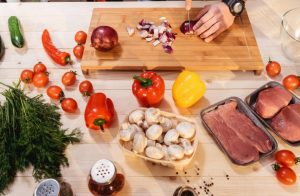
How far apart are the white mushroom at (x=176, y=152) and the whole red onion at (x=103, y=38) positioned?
0.67 meters

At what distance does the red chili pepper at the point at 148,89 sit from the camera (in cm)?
136

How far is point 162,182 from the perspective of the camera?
48.0 inches

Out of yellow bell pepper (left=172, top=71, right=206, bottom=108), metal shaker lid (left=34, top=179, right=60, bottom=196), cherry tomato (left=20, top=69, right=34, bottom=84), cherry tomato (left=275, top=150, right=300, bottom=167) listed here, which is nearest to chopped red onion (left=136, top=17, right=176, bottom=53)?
yellow bell pepper (left=172, top=71, right=206, bottom=108)

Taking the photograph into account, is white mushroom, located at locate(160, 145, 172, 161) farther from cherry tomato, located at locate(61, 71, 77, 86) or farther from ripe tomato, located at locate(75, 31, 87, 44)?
ripe tomato, located at locate(75, 31, 87, 44)

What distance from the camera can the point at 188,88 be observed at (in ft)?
4.52

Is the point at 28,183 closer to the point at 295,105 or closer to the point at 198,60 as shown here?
the point at 198,60

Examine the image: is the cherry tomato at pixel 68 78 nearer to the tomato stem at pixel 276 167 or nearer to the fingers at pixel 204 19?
the fingers at pixel 204 19

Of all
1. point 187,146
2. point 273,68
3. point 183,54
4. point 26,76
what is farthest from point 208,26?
point 26,76

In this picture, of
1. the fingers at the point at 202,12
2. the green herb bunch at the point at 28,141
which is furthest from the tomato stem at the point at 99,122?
the fingers at the point at 202,12

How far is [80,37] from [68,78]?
0.98 ft

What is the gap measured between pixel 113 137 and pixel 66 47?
2.17ft

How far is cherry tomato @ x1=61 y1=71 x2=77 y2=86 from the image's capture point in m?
1.52

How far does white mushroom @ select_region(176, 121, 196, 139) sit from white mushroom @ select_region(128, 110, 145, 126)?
149mm

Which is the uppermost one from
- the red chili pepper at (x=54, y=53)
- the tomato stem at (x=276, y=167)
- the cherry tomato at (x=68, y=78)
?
the red chili pepper at (x=54, y=53)
